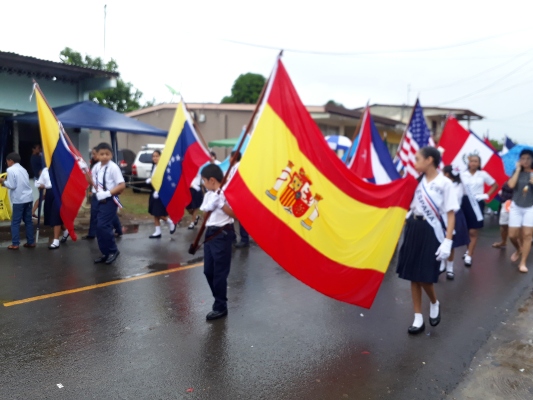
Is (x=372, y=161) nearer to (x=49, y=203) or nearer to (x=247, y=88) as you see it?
(x=49, y=203)

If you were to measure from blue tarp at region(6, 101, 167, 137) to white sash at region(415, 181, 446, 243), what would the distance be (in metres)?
8.43

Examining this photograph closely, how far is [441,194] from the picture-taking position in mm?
5238

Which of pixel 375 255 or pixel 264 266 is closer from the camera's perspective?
pixel 375 255

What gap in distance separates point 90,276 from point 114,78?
783cm

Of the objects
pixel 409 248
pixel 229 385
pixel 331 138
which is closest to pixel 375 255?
pixel 409 248

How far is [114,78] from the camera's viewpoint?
13672 mm

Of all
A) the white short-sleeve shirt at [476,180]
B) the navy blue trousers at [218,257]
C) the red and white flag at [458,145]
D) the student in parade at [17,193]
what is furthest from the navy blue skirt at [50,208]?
the red and white flag at [458,145]

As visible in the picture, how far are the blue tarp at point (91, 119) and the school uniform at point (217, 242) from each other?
7.00 meters

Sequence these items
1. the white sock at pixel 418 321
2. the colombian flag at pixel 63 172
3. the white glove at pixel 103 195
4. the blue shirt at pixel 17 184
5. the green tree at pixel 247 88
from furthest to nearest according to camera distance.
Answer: the green tree at pixel 247 88 < the blue shirt at pixel 17 184 < the colombian flag at pixel 63 172 < the white glove at pixel 103 195 < the white sock at pixel 418 321

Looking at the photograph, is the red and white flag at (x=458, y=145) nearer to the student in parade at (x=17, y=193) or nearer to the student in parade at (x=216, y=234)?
the student in parade at (x=216, y=234)

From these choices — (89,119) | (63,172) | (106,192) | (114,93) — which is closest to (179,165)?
(63,172)

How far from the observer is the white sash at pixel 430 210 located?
5.23 meters

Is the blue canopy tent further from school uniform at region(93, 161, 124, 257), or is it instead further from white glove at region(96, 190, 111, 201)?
white glove at region(96, 190, 111, 201)

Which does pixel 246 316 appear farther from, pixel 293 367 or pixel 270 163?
pixel 270 163
